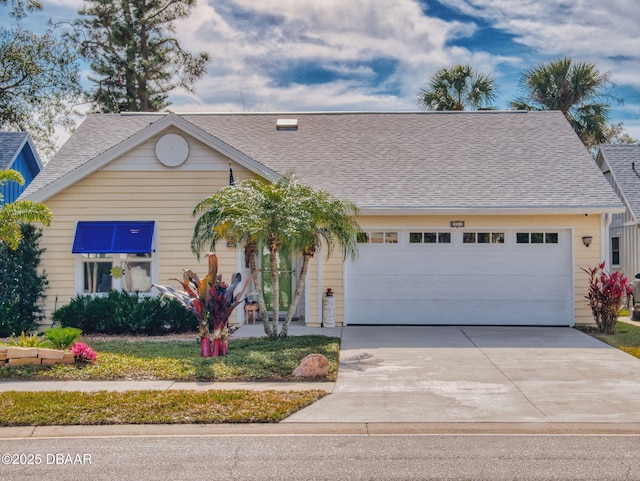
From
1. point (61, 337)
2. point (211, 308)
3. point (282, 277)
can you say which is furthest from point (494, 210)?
point (61, 337)

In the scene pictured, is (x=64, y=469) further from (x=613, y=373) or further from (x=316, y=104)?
(x=316, y=104)

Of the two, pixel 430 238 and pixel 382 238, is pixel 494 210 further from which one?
pixel 382 238

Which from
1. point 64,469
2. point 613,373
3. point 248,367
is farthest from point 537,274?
point 64,469

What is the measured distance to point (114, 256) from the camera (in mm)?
14531

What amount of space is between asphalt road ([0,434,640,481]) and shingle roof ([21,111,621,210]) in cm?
814

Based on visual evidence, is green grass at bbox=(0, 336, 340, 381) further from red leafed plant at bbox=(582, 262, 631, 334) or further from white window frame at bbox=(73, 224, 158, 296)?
red leafed plant at bbox=(582, 262, 631, 334)

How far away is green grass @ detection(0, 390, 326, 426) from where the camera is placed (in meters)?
7.41

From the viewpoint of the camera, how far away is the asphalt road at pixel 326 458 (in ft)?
18.8

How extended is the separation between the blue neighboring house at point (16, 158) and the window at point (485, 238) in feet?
45.8

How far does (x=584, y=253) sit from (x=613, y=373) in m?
5.23

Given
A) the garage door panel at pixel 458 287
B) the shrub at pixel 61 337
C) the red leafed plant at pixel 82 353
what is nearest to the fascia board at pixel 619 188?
the garage door panel at pixel 458 287

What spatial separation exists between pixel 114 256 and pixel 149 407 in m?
7.37

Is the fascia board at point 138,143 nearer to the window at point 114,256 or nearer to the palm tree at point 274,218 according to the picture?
the window at point 114,256

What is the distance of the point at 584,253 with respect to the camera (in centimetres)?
1459
